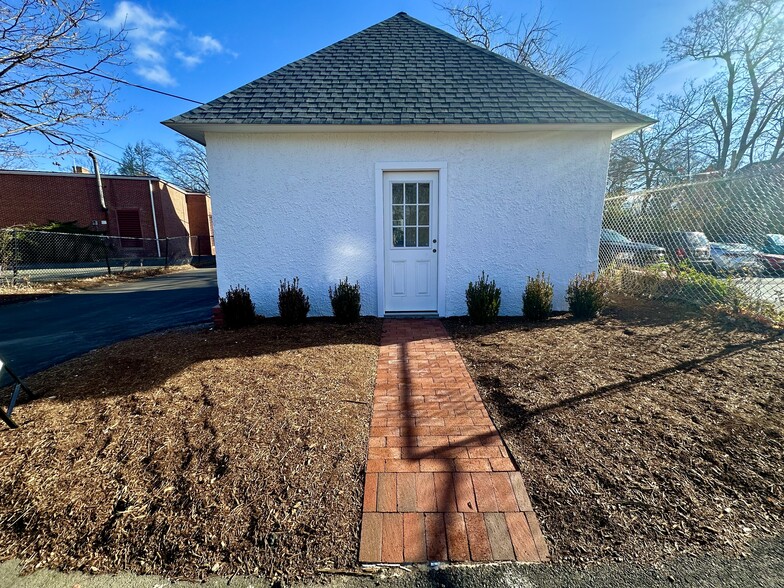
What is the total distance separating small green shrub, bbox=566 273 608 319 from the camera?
5129 millimetres

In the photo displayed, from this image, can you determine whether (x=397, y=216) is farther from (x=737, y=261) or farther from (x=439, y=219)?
(x=737, y=261)

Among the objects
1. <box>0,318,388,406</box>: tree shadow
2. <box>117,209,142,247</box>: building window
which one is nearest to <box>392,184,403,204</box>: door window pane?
<box>0,318,388,406</box>: tree shadow

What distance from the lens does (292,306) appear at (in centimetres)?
519

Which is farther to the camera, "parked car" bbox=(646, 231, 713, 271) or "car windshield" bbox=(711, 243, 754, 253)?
"parked car" bbox=(646, 231, 713, 271)

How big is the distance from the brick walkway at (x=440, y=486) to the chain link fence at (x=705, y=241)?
510 cm

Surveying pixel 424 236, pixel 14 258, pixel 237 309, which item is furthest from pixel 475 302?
pixel 14 258

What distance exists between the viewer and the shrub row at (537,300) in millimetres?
5090

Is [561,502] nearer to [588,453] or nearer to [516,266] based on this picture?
[588,453]

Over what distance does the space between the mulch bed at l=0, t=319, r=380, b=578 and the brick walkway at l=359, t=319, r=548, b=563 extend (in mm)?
147

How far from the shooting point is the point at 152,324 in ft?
19.3

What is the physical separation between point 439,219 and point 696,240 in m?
5.75

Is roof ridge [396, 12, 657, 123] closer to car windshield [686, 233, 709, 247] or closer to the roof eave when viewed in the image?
the roof eave

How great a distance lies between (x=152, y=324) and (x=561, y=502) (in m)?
6.73

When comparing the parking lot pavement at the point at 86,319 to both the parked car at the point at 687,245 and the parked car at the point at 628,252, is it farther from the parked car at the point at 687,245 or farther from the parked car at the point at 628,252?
the parked car at the point at 687,245
